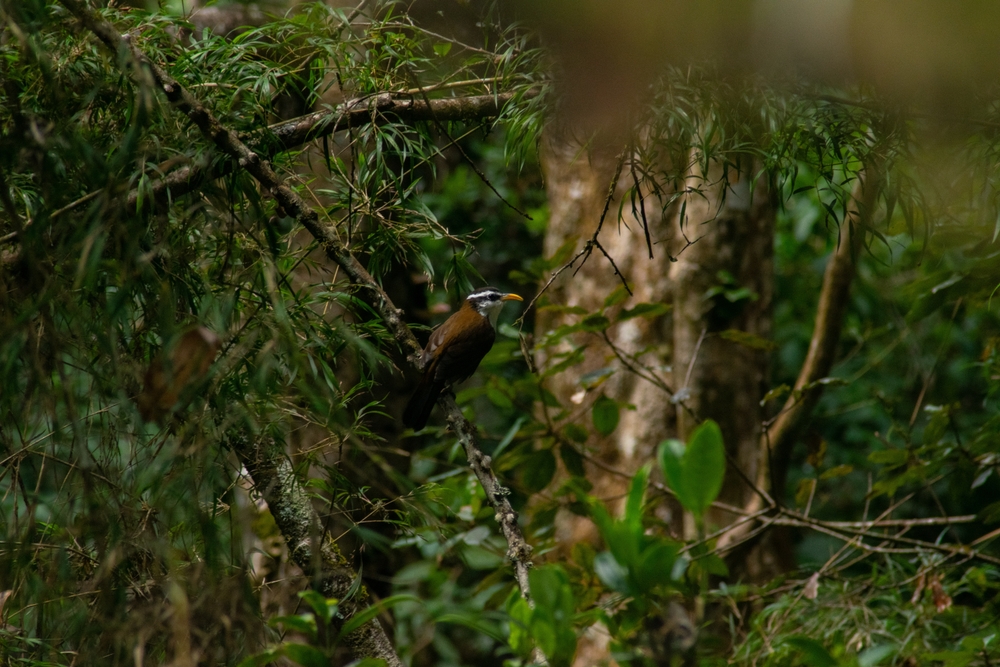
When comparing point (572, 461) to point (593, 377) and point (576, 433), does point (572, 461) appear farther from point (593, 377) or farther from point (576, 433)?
point (593, 377)

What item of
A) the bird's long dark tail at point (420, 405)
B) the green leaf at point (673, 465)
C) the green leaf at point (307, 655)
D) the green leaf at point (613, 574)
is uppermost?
the green leaf at point (673, 465)

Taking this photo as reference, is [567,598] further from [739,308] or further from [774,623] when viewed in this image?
[739,308]

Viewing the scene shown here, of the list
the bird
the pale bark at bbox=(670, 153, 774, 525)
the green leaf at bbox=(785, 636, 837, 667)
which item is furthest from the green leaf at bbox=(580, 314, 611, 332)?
the green leaf at bbox=(785, 636, 837, 667)

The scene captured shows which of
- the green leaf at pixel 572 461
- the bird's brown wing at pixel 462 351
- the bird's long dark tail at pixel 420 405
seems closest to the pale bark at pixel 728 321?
the green leaf at pixel 572 461

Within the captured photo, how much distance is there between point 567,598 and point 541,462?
244 centimetres

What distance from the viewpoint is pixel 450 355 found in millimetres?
4141

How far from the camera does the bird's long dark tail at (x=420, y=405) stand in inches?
163

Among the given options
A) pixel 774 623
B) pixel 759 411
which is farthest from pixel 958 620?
pixel 759 411

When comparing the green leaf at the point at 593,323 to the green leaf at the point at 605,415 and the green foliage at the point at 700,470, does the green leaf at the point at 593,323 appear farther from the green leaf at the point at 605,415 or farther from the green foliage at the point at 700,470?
the green foliage at the point at 700,470

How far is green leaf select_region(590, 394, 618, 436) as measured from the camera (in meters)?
3.80

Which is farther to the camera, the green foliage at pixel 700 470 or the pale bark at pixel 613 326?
the pale bark at pixel 613 326

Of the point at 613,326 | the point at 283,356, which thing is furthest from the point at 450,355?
the point at 283,356

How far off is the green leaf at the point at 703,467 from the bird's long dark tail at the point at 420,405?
2769 mm

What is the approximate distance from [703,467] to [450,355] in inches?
113
